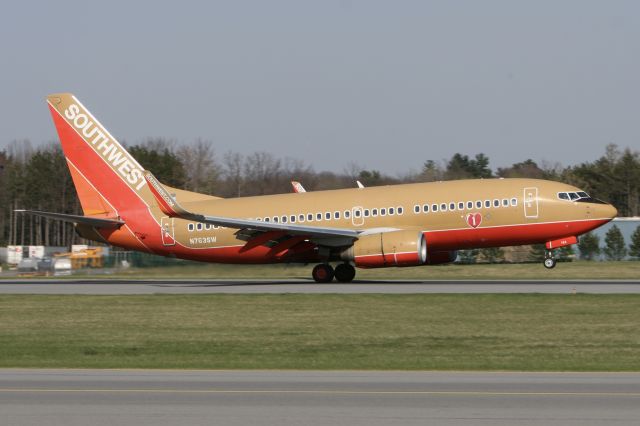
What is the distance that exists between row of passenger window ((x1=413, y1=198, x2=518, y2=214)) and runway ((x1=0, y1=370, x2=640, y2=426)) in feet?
75.4

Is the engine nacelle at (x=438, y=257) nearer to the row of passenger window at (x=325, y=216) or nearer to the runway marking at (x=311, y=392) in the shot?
the row of passenger window at (x=325, y=216)

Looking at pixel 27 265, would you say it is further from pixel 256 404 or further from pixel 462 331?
pixel 256 404

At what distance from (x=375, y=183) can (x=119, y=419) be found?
98783mm

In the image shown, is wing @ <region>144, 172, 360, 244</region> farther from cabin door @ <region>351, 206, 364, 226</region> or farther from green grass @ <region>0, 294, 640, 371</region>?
green grass @ <region>0, 294, 640, 371</region>

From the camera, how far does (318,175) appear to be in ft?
402

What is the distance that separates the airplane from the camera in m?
39.1

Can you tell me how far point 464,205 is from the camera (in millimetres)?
39500

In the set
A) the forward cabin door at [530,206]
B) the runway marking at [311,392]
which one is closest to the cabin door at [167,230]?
the forward cabin door at [530,206]

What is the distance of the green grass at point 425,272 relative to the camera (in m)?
45.8

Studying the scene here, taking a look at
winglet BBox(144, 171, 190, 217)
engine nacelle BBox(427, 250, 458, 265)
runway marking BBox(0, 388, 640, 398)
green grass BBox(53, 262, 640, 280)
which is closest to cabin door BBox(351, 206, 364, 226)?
engine nacelle BBox(427, 250, 458, 265)

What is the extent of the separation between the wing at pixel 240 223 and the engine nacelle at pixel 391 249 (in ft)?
2.84

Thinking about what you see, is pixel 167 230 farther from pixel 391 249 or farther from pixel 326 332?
pixel 326 332

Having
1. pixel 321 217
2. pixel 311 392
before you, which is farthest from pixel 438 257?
pixel 311 392

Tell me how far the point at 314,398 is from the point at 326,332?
10226 millimetres
